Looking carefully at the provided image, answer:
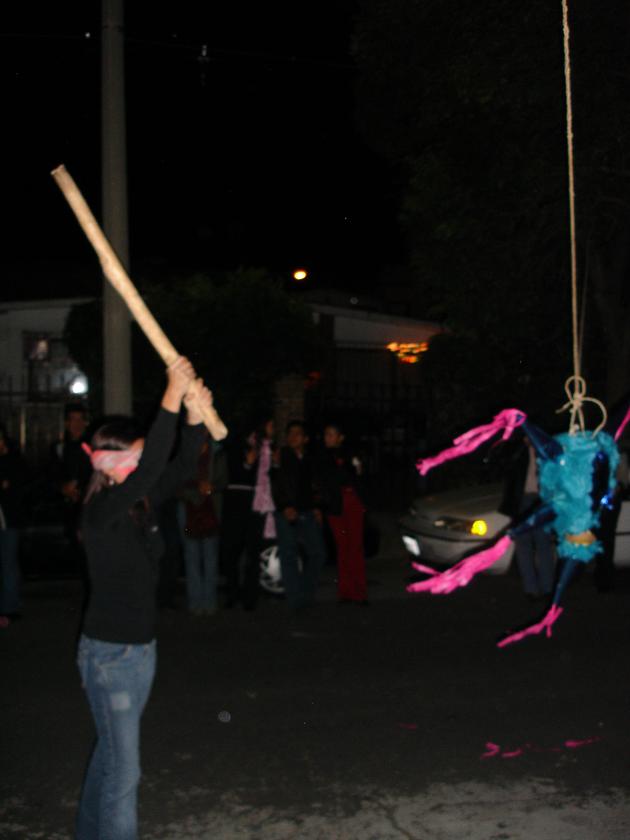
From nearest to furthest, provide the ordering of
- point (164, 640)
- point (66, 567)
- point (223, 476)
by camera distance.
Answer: point (164, 640), point (223, 476), point (66, 567)

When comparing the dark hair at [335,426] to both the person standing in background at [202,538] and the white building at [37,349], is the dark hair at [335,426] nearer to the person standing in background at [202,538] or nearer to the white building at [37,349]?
the person standing in background at [202,538]

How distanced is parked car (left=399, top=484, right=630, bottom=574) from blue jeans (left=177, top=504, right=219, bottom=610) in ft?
6.56

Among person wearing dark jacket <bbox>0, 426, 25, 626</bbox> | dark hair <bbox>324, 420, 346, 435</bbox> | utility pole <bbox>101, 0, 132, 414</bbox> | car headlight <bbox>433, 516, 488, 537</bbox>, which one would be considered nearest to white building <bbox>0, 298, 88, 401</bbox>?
utility pole <bbox>101, 0, 132, 414</bbox>

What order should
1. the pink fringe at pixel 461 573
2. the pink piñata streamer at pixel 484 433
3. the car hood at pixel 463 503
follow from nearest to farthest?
the pink piñata streamer at pixel 484 433 < the pink fringe at pixel 461 573 < the car hood at pixel 463 503

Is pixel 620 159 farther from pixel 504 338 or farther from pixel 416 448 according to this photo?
pixel 416 448

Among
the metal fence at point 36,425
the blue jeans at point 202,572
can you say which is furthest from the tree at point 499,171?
the metal fence at point 36,425

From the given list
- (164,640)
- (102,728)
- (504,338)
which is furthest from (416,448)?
(102,728)

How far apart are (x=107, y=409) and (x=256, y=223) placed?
73.0ft

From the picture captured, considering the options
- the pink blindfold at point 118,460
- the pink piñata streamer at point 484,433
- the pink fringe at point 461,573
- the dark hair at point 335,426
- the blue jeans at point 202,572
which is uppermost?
the dark hair at point 335,426

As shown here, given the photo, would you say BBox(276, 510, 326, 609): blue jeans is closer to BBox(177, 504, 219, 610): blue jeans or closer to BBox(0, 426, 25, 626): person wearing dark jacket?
BBox(177, 504, 219, 610): blue jeans

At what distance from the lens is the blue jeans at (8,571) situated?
8492mm

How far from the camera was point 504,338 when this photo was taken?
44.5 ft

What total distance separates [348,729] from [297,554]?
134 inches

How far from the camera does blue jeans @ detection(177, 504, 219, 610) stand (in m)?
8.85
